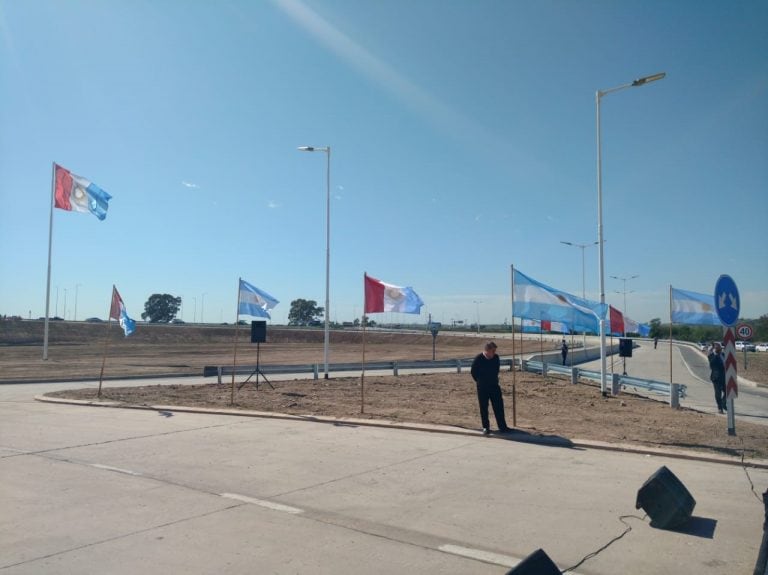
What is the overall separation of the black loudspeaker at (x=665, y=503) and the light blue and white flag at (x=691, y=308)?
981 centimetres

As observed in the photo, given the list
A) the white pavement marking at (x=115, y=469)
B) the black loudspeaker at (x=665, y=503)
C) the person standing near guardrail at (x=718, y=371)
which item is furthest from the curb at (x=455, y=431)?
the person standing near guardrail at (x=718, y=371)

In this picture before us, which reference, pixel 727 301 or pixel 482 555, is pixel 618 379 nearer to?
pixel 727 301

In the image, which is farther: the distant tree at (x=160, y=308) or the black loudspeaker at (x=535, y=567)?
the distant tree at (x=160, y=308)

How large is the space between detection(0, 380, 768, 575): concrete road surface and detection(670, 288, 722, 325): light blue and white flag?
658 centimetres

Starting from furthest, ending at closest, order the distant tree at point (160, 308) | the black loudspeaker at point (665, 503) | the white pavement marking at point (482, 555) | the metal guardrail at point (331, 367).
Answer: the distant tree at point (160, 308), the metal guardrail at point (331, 367), the black loudspeaker at point (665, 503), the white pavement marking at point (482, 555)

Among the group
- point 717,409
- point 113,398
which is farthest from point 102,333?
point 717,409

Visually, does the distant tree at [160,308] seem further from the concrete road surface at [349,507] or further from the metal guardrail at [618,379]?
the concrete road surface at [349,507]

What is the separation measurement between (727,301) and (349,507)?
26.9ft

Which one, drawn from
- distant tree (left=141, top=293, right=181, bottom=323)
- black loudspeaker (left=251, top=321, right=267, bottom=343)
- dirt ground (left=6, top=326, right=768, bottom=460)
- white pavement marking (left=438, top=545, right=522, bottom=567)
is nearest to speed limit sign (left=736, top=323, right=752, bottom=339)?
dirt ground (left=6, top=326, right=768, bottom=460)

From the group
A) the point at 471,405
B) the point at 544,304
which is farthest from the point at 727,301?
the point at 471,405

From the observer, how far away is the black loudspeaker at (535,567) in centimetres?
411

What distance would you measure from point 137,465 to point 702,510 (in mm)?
7350

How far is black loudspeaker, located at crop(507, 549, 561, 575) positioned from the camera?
411 centimetres

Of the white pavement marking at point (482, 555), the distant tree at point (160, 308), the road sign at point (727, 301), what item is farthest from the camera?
the distant tree at point (160, 308)
